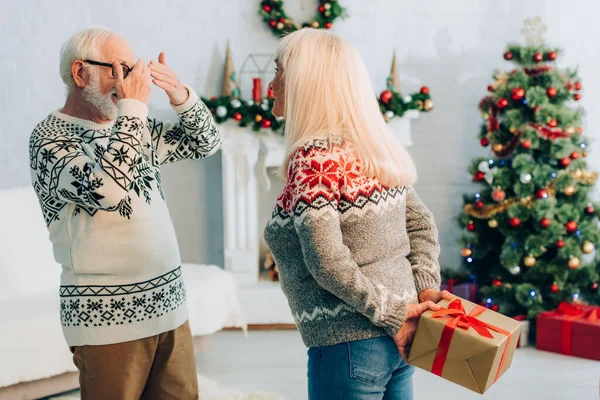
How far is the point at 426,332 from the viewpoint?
1.50 m

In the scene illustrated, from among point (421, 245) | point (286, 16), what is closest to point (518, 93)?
point (286, 16)

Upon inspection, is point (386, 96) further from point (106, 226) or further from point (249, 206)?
point (106, 226)

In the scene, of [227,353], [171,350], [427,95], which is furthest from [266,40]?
[171,350]

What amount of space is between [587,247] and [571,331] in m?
0.46

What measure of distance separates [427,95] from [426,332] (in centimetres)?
292

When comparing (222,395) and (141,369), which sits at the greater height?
(141,369)

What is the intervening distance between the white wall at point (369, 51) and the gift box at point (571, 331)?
3.25 ft

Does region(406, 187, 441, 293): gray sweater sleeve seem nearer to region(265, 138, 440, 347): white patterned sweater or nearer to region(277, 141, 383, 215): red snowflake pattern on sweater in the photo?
region(265, 138, 440, 347): white patterned sweater

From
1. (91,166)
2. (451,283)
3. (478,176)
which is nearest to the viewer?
(91,166)

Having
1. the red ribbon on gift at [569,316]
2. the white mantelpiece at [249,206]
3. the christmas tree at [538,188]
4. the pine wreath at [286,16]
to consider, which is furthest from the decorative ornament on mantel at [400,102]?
the red ribbon on gift at [569,316]

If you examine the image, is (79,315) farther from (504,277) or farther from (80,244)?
(504,277)

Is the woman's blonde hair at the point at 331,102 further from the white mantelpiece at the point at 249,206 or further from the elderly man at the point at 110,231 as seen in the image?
the white mantelpiece at the point at 249,206

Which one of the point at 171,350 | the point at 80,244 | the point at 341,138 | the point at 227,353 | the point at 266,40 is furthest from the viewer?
the point at 266,40

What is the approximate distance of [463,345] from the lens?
4.78 feet
